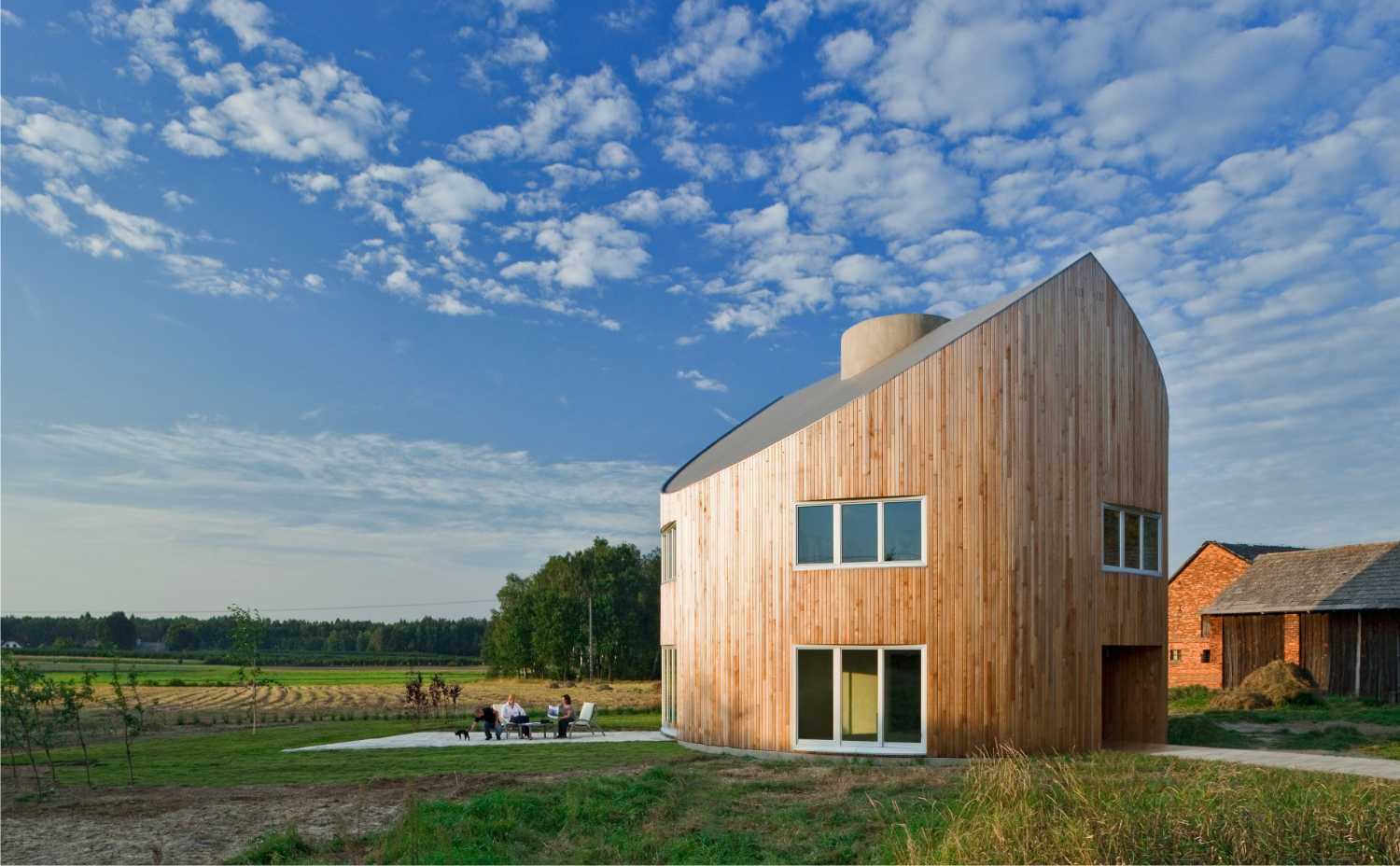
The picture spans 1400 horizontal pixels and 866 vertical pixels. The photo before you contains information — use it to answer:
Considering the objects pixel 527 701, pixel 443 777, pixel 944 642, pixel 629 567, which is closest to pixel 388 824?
pixel 443 777

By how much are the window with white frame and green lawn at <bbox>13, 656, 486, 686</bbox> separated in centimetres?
4344

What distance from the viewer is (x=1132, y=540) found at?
17297mm

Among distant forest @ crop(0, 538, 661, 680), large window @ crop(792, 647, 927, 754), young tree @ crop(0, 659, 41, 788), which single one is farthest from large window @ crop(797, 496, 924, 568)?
distant forest @ crop(0, 538, 661, 680)

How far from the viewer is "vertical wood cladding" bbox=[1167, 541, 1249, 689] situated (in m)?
34.1

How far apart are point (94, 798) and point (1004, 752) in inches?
471

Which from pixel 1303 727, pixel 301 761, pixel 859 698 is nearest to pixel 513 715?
pixel 301 761

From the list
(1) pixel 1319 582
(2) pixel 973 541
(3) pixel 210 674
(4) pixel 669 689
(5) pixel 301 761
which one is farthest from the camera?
(3) pixel 210 674

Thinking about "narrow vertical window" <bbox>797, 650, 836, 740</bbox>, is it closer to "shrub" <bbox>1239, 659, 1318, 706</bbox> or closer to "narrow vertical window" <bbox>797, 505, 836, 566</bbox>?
"narrow vertical window" <bbox>797, 505, 836, 566</bbox>

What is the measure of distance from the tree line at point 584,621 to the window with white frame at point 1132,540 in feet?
138

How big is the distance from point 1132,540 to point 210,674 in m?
59.8

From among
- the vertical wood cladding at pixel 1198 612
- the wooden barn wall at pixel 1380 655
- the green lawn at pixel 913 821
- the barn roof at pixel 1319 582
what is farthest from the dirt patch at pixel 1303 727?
the vertical wood cladding at pixel 1198 612

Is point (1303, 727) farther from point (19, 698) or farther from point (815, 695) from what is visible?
point (19, 698)

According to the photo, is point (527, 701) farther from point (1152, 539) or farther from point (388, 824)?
point (388, 824)

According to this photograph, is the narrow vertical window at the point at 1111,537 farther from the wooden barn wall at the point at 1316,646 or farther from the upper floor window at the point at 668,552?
the wooden barn wall at the point at 1316,646
